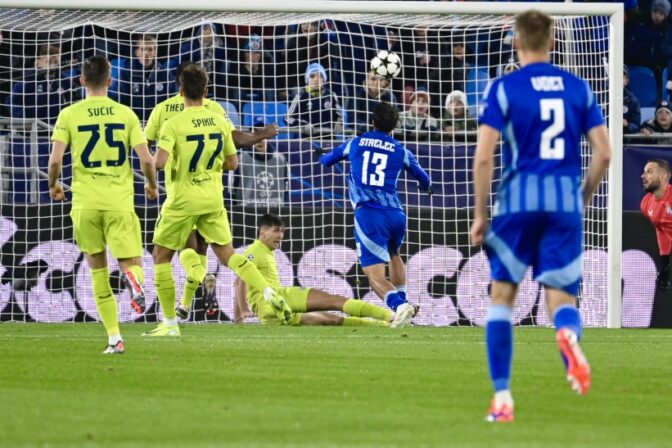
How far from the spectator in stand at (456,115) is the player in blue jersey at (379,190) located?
9.29 feet

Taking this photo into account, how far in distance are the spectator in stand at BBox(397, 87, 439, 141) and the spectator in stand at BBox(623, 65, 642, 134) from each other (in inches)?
122

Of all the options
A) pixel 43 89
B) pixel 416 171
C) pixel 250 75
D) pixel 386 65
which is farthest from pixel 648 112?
pixel 43 89

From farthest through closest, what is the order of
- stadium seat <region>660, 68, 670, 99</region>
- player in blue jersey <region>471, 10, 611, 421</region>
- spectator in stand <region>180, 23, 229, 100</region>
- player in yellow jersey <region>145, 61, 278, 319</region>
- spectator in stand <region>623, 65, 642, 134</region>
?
stadium seat <region>660, 68, 670, 99</region>
spectator in stand <region>623, 65, 642, 134</region>
spectator in stand <region>180, 23, 229, 100</region>
player in yellow jersey <region>145, 61, 278, 319</region>
player in blue jersey <region>471, 10, 611, 421</region>

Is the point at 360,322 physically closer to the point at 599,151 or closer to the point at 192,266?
the point at 192,266

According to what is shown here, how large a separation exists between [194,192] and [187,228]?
35 cm

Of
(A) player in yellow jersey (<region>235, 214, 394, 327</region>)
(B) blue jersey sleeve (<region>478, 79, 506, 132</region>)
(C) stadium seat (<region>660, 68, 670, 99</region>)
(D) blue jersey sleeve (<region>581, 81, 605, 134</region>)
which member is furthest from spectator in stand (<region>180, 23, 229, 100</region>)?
(B) blue jersey sleeve (<region>478, 79, 506, 132</region>)

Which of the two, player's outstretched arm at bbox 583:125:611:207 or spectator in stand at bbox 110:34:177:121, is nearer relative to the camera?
player's outstretched arm at bbox 583:125:611:207

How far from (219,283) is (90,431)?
10202 millimetres

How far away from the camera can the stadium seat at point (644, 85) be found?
69.1ft

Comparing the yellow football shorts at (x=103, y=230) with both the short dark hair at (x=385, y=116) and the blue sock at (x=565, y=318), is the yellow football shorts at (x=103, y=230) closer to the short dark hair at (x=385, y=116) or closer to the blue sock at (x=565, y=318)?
the short dark hair at (x=385, y=116)

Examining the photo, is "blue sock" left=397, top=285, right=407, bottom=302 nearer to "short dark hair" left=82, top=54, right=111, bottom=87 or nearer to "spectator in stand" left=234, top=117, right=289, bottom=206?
"spectator in stand" left=234, top=117, right=289, bottom=206

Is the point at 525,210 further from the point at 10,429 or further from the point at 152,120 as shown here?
the point at 152,120

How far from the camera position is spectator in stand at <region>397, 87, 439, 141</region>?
17.9 meters

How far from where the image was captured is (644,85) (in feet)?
69.3
